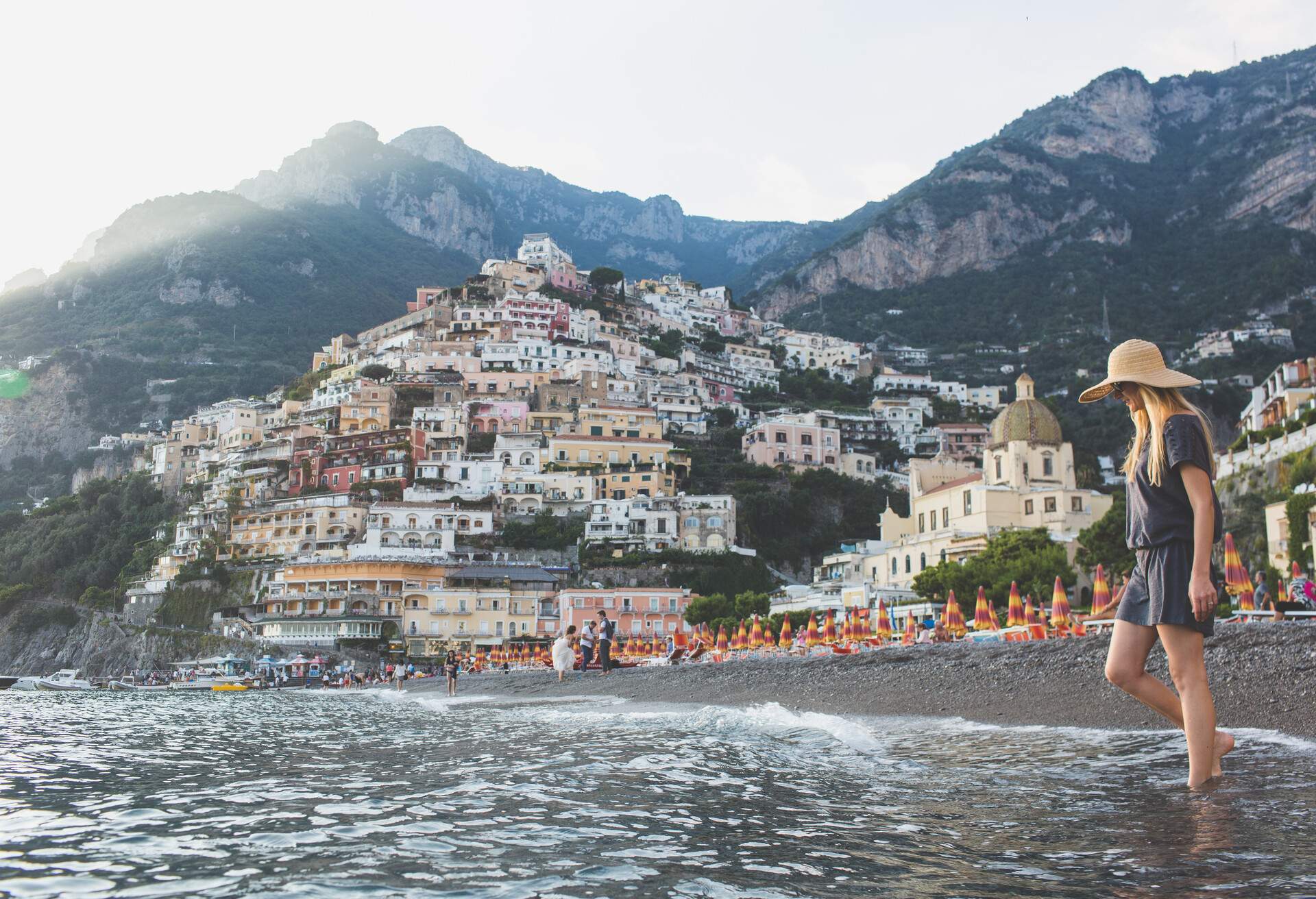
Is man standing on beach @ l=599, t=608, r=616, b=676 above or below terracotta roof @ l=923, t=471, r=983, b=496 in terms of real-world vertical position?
below

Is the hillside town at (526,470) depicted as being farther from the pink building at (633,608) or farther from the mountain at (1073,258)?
the mountain at (1073,258)

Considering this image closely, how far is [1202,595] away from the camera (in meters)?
5.39

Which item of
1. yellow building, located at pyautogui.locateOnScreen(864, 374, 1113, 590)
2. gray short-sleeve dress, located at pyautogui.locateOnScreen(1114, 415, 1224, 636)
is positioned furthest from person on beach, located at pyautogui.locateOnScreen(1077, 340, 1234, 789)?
yellow building, located at pyautogui.locateOnScreen(864, 374, 1113, 590)

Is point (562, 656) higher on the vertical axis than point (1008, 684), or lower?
lower

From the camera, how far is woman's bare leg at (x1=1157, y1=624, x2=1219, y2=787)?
18.5 feet

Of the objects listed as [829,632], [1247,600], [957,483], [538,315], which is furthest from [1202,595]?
[538,315]

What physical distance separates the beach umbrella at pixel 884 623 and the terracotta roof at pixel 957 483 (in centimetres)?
965

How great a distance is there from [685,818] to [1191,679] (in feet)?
9.64

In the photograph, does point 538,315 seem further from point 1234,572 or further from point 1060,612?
point 1234,572

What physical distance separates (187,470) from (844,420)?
63860 millimetres

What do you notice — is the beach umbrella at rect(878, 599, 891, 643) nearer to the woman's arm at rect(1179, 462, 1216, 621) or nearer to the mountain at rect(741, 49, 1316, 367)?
the woman's arm at rect(1179, 462, 1216, 621)

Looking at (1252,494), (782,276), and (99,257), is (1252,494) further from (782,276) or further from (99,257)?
(99,257)

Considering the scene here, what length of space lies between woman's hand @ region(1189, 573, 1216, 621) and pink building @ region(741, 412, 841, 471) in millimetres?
86202

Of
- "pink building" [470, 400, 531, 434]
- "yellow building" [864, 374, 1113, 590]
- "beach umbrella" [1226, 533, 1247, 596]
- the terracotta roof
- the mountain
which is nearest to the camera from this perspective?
"beach umbrella" [1226, 533, 1247, 596]
